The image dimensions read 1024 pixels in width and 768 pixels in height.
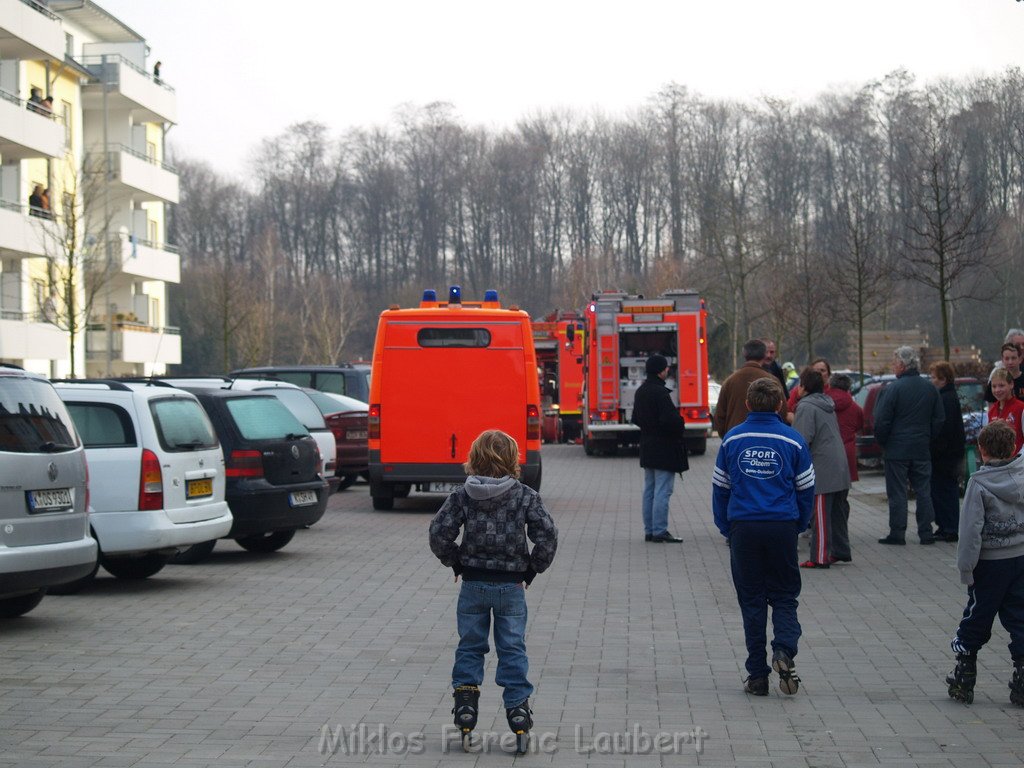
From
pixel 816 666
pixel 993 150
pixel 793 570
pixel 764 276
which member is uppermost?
pixel 993 150

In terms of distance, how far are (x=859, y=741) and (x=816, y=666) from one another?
76.7 inches

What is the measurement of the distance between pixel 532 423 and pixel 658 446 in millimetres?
3684

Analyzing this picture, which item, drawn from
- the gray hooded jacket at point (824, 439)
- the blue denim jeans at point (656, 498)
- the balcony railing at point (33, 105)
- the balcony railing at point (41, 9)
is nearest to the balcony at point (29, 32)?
the balcony railing at point (41, 9)

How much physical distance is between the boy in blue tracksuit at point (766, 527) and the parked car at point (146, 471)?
5.55m

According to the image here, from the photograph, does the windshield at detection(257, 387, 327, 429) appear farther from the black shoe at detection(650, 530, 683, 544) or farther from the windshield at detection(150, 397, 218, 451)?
the windshield at detection(150, 397, 218, 451)

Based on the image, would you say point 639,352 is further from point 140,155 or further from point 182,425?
point 140,155

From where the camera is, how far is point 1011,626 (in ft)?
25.0

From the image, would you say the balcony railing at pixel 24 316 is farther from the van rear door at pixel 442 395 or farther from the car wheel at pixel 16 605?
the car wheel at pixel 16 605

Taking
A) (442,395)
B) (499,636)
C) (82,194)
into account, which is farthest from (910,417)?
(82,194)

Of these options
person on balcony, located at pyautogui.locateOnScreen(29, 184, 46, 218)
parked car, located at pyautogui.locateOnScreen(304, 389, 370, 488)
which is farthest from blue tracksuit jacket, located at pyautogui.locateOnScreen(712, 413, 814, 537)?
person on balcony, located at pyautogui.locateOnScreen(29, 184, 46, 218)

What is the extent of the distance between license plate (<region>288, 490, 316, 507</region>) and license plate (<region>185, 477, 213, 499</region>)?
1.83 meters

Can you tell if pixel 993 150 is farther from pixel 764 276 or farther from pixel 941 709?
pixel 941 709

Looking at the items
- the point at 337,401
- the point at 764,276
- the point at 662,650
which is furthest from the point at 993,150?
the point at 662,650

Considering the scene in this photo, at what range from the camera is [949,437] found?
50.1 feet
